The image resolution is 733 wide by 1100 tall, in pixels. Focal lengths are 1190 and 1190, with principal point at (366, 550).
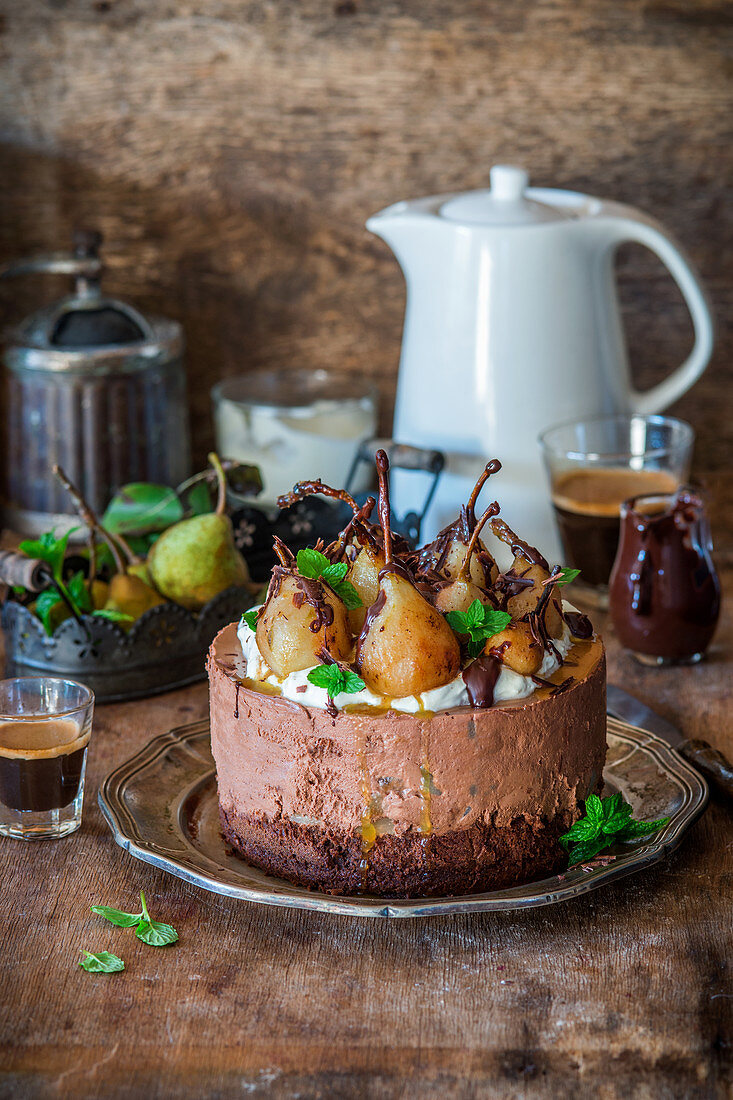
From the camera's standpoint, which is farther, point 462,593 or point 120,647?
point 120,647

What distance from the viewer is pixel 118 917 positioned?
33.1 inches

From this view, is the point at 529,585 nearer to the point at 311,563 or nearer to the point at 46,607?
the point at 311,563

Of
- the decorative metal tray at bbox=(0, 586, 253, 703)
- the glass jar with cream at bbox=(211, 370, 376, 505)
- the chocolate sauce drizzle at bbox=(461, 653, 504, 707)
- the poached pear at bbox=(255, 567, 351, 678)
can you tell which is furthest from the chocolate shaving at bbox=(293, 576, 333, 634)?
the glass jar with cream at bbox=(211, 370, 376, 505)

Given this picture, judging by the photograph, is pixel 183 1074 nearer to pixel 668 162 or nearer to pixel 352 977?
pixel 352 977

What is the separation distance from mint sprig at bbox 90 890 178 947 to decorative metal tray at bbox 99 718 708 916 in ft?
0.13

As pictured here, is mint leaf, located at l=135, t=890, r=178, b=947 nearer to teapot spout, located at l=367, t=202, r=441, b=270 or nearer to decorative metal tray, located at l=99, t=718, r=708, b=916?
decorative metal tray, located at l=99, t=718, r=708, b=916

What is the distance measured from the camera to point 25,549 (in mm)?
1234

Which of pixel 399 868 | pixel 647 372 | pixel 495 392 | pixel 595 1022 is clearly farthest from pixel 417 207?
pixel 595 1022

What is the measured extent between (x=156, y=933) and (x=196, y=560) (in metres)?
0.51

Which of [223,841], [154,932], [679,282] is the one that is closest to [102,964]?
[154,932]

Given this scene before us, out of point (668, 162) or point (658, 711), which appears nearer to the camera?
point (658, 711)

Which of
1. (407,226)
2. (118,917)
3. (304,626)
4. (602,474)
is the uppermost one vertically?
(407,226)

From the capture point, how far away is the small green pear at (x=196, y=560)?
Result: 49.9 inches

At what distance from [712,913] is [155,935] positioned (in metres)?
0.39
